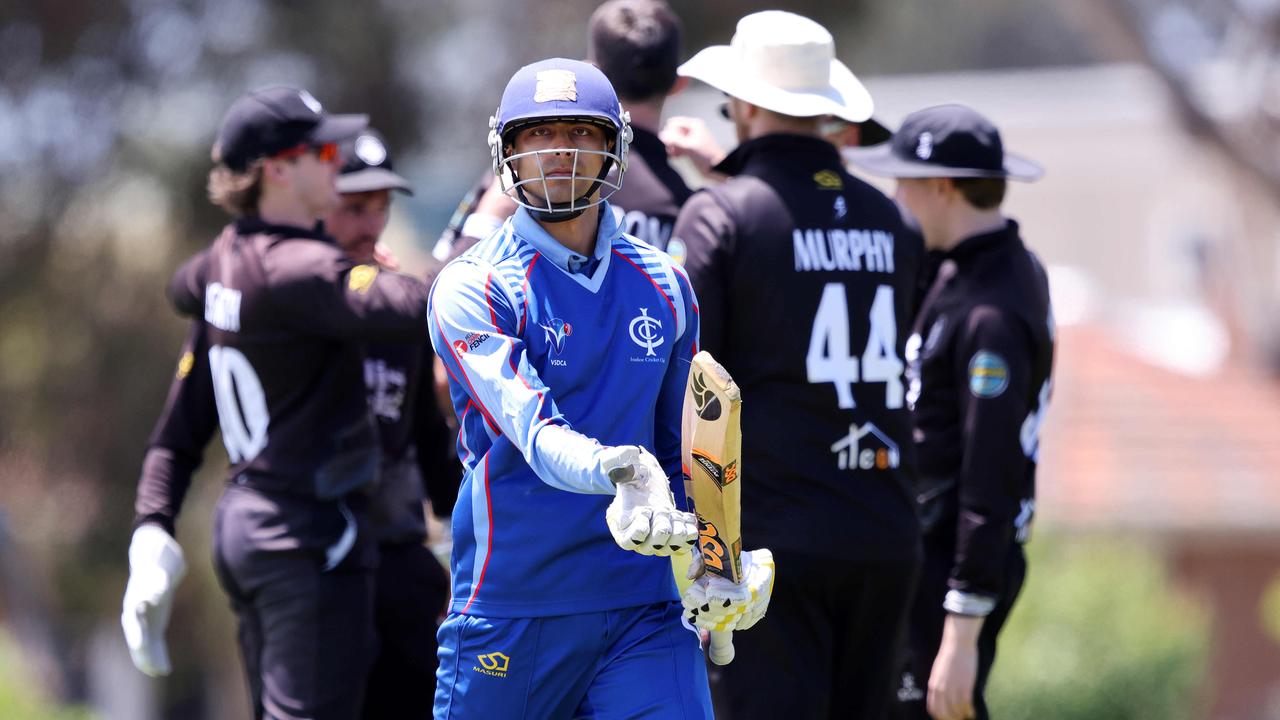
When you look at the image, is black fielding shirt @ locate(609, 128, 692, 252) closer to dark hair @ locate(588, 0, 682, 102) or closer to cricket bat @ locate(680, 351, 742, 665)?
dark hair @ locate(588, 0, 682, 102)

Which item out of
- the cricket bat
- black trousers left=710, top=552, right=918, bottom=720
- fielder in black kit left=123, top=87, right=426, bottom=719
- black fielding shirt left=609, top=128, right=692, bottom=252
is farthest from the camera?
black fielding shirt left=609, top=128, right=692, bottom=252

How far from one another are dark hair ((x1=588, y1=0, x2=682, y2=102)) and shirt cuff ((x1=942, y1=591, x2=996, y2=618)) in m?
1.78

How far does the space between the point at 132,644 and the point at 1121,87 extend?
2745cm

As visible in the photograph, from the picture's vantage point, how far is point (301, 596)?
547cm

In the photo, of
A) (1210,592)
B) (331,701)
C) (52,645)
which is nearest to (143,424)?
(52,645)

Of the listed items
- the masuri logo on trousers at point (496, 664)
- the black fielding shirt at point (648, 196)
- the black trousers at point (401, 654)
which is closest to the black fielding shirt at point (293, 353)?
the black trousers at point (401, 654)

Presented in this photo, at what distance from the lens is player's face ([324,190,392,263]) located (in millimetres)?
6785

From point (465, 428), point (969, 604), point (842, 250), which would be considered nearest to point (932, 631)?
point (969, 604)

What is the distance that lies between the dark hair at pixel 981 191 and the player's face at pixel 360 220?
2.13m

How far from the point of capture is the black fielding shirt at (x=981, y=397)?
552 cm

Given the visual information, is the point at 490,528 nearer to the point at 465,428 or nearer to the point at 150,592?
the point at 465,428

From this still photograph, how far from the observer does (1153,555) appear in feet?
59.1

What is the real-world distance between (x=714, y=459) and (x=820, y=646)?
1404 millimetres

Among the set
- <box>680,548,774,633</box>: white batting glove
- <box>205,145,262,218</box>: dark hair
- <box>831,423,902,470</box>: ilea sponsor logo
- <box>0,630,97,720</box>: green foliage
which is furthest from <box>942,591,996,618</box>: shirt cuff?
<box>0,630,97,720</box>: green foliage
